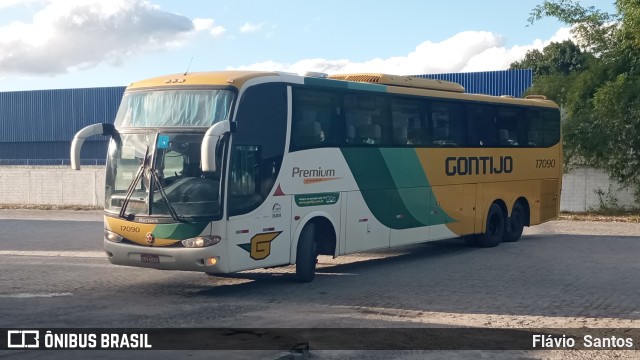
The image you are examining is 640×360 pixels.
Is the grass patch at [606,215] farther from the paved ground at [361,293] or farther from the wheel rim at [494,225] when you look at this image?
the wheel rim at [494,225]

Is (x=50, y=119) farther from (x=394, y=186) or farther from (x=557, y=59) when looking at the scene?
(x=394, y=186)

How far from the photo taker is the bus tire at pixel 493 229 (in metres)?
20.1

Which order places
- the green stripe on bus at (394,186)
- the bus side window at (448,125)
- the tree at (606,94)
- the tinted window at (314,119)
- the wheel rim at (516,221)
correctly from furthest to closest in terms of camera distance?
the tree at (606,94)
the wheel rim at (516,221)
the bus side window at (448,125)
the green stripe on bus at (394,186)
the tinted window at (314,119)

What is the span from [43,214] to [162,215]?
2391 cm

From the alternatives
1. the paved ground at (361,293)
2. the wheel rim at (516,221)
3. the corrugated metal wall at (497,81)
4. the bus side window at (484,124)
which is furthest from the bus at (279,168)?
the corrugated metal wall at (497,81)

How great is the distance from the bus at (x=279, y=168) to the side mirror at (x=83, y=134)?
0.02 metres

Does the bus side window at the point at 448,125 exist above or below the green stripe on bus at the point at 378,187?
above

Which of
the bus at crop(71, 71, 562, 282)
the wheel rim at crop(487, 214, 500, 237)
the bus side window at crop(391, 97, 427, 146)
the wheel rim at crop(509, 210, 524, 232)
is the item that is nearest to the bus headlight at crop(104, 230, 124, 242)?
the bus at crop(71, 71, 562, 282)

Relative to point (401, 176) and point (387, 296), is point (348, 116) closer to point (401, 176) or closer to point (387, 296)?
point (401, 176)

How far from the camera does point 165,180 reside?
12945 mm

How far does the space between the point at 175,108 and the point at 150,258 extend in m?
2.35

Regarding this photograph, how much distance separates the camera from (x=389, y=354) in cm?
892

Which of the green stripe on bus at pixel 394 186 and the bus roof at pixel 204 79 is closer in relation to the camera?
the bus roof at pixel 204 79

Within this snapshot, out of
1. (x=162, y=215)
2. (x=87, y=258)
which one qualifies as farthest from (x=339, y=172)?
(x=87, y=258)
